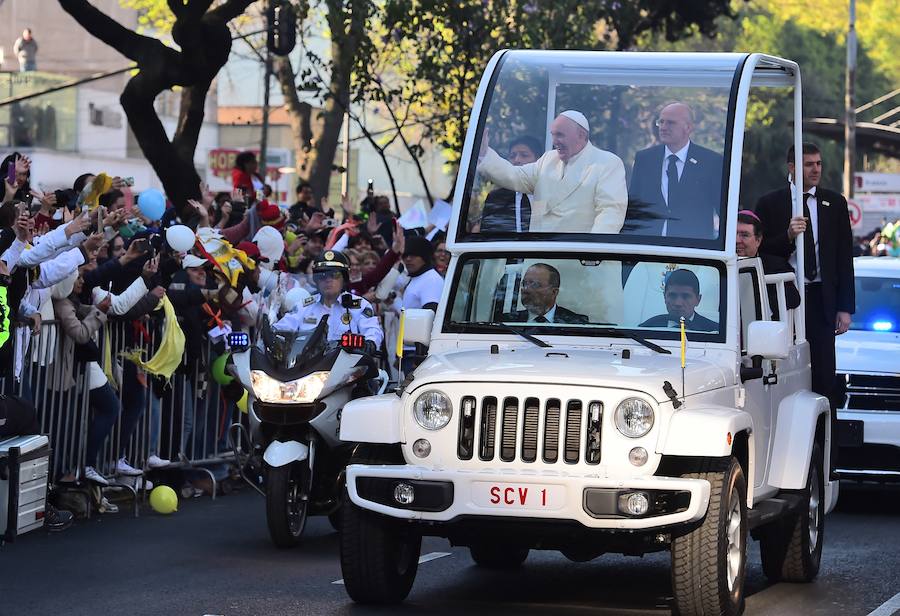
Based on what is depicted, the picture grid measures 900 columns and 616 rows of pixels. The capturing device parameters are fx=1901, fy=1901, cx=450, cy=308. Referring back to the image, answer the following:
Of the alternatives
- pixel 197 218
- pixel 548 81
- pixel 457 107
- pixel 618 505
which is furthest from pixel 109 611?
pixel 457 107

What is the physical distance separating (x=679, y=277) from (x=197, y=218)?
6361 millimetres

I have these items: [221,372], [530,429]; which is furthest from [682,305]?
[221,372]

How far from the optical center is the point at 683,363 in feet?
29.2

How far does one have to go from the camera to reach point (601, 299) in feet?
31.7

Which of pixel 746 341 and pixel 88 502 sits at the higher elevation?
pixel 746 341

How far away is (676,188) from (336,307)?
3.28m

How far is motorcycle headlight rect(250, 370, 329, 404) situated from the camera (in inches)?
445

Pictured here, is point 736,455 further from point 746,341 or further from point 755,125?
point 755,125

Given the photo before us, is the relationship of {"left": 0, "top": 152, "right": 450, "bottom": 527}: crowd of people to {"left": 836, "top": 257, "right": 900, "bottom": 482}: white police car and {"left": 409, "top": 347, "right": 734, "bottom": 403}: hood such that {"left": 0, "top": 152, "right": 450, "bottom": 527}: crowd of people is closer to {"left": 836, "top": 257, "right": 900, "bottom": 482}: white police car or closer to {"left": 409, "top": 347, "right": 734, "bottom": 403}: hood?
{"left": 409, "top": 347, "right": 734, "bottom": 403}: hood

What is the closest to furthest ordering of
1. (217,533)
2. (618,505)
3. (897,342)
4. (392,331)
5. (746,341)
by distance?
(618,505) < (746,341) < (217,533) < (897,342) < (392,331)

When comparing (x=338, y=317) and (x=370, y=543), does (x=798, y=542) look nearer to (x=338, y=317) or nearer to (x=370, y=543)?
(x=370, y=543)

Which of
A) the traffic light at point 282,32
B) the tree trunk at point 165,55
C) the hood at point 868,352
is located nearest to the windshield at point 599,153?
the hood at point 868,352

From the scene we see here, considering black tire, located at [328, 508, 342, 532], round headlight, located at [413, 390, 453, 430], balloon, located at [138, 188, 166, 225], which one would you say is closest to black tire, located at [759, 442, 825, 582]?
round headlight, located at [413, 390, 453, 430]

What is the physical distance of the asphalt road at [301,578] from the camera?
9.32 metres
